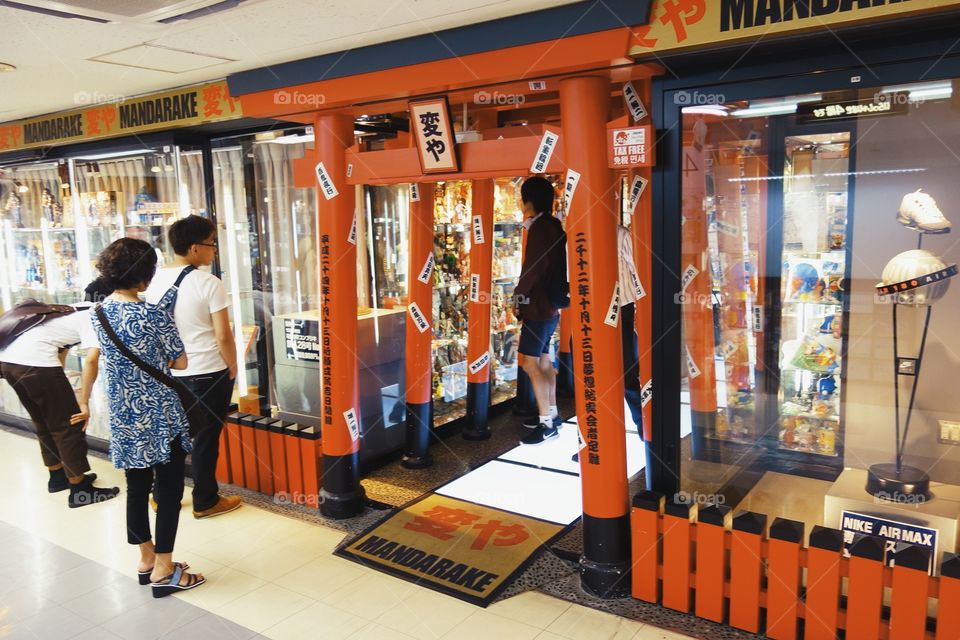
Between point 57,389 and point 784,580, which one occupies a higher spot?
point 57,389

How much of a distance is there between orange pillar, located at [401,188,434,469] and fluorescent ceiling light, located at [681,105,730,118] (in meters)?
2.26

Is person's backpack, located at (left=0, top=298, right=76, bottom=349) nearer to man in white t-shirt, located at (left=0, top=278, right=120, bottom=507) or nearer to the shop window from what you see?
man in white t-shirt, located at (left=0, top=278, right=120, bottom=507)

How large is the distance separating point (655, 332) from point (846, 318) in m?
1.77

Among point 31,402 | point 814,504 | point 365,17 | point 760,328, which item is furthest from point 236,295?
point 814,504

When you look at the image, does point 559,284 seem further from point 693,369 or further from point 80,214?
point 80,214

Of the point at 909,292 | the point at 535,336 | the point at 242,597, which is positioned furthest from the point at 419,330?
the point at 909,292

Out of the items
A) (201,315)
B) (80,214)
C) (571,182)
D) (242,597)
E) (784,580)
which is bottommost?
(242,597)

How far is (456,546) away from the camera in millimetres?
3748

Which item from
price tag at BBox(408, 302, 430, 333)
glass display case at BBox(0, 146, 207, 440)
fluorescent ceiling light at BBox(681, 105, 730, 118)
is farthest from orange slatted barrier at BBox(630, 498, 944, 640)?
glass display case at BBox(0, 146, 207, 440)

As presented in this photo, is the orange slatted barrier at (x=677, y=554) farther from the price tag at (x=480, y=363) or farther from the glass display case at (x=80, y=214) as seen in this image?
the glass display case at (x=80, y=214)

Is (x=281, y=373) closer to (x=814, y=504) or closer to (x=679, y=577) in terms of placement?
(x=679, y=577)

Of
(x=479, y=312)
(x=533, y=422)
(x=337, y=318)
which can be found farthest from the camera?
(x=533, y=422)

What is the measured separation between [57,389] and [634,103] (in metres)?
4.20

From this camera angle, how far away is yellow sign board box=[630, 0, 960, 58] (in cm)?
227
